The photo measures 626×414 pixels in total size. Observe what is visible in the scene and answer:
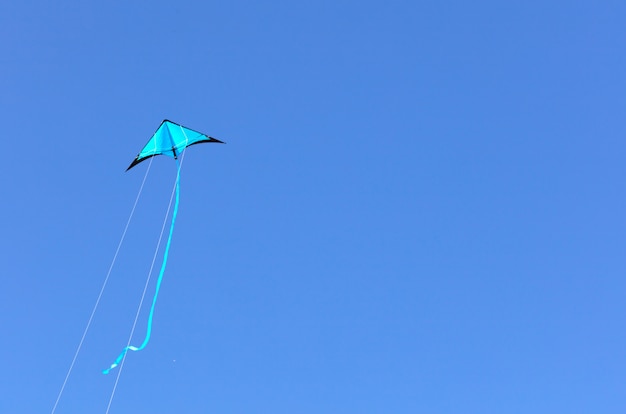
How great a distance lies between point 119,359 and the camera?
→ 31.8 ft

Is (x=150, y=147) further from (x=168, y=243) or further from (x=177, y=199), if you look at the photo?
(x=168, y=243)

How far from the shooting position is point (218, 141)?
39.2 feet

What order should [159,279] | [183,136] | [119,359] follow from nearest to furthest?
1. [119,359]
2. [159,279]
3. [183,136]

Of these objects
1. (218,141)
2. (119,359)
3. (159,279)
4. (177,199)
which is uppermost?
(218,141)

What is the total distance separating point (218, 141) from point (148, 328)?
414 centimetres

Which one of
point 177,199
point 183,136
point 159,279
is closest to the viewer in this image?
point 159,279

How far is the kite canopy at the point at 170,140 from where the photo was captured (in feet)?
40.9

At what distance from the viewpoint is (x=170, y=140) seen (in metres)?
12.9

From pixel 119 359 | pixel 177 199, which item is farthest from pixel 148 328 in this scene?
pixel 177 199

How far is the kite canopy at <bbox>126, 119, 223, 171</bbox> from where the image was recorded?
1247cm

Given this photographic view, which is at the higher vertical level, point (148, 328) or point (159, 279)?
point (159, 279)

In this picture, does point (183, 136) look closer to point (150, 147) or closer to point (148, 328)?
point (150, 147)

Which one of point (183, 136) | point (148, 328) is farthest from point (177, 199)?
point (148, 328)

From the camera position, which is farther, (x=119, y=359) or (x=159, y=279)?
(x=159, y=279)
